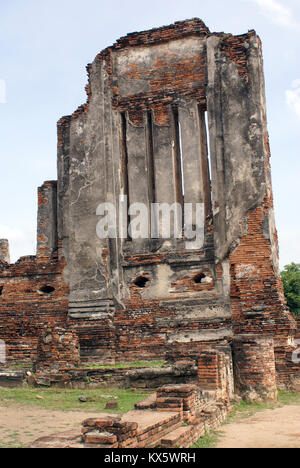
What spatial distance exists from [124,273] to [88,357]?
1804mm

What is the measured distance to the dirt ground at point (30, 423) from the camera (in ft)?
17.0

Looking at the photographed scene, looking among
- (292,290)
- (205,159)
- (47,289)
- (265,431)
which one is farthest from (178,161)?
(292,290)

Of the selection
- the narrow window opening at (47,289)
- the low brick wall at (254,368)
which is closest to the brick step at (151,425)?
the low brick wall at (254,368)

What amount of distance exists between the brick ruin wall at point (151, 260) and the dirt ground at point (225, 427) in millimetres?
2377

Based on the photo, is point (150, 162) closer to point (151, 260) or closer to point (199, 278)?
point (151, 260)

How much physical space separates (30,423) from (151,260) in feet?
16.6

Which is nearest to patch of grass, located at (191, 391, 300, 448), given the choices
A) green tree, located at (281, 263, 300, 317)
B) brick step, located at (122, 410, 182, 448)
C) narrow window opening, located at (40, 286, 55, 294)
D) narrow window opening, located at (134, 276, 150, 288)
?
brick step, located at (122, 410, 182, 448)

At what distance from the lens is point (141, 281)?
10766mm

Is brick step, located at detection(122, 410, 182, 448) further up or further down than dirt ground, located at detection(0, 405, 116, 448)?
further up

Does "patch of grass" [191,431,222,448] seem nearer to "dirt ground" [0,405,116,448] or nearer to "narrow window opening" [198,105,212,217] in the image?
"dirt ground" [0,405,116,448]

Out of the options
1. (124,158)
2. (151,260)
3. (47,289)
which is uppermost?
(124,158)

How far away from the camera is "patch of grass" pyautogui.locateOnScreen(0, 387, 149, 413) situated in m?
7.15

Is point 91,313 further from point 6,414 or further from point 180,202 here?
point 6,414

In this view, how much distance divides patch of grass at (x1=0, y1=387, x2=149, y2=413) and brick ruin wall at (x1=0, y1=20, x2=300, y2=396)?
1.38m
